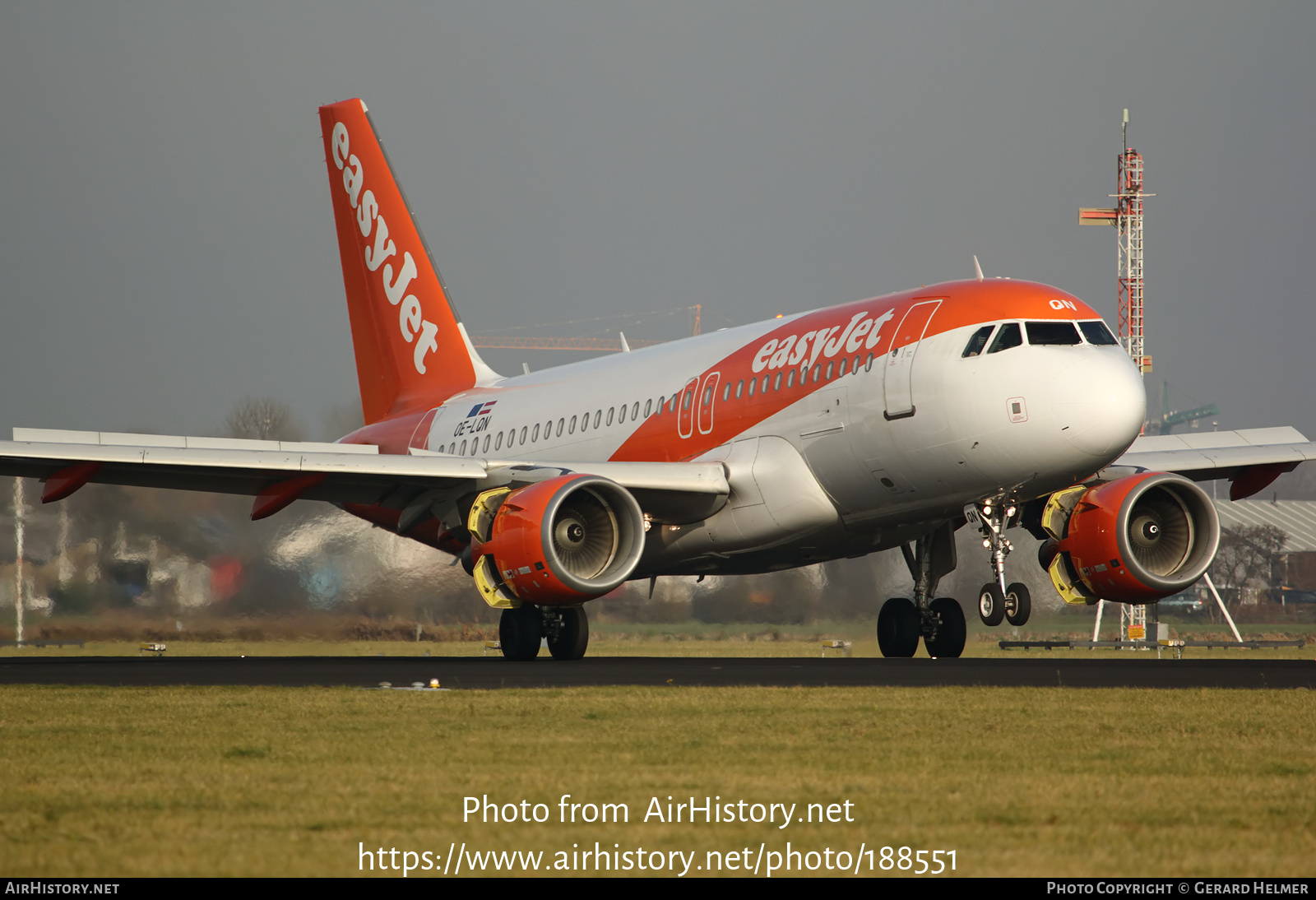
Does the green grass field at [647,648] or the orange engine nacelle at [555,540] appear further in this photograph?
the green grass field at [647,648]

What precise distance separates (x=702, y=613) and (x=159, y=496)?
1095cm

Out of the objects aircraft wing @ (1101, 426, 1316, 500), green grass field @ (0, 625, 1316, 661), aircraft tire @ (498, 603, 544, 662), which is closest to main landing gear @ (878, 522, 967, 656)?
green grass field @ (0, 625, 1316, 661)

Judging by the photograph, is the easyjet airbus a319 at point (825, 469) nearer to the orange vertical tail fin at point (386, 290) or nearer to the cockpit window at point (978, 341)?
the cockpit window at point (978, 341)

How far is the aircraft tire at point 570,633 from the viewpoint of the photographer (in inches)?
880

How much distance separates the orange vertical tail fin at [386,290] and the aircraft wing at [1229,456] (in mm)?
12452

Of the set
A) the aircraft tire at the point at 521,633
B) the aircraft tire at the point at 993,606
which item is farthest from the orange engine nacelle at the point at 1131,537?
the aircraft tire at the point at 521,633

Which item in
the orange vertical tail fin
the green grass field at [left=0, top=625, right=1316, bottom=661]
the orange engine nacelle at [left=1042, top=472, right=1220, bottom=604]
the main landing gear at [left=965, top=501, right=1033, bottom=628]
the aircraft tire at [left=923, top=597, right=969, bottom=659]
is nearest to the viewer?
the main landing gear at [left=965, top=501, right=1033, bottom=628]

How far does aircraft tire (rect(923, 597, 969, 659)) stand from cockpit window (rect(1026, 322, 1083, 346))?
208 inches

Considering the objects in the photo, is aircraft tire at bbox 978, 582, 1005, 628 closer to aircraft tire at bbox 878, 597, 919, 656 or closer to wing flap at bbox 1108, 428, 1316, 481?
wing flap at bbox 1108, 428, 1316, 481

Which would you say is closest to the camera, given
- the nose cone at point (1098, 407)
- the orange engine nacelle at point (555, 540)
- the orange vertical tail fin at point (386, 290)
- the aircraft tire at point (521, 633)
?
the nose cone at point (1098, 407)

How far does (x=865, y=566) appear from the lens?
31.4 meters

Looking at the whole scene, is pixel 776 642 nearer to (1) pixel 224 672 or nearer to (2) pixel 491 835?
(1) pixel 224 672

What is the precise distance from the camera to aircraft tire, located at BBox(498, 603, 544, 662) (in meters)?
22.2
